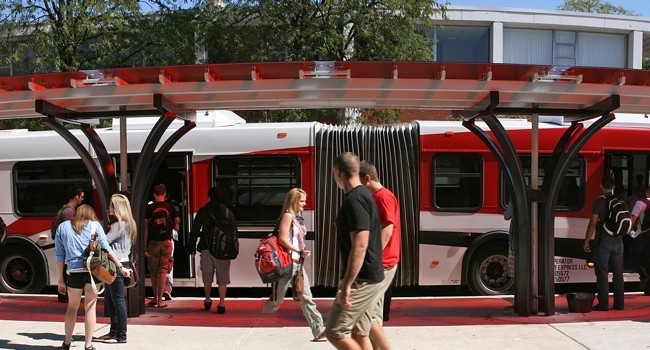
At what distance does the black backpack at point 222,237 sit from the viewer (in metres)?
8.84

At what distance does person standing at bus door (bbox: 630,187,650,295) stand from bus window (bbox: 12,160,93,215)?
26.0 ft

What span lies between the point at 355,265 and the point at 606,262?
16.1ft

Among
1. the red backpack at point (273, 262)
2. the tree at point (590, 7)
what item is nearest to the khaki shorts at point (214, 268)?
the red backpack at point (273, 262)

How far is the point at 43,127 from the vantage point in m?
18.2

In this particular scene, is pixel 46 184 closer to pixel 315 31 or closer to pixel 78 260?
pixel 78 260

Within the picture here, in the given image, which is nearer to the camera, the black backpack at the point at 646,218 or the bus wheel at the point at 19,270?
the black backpack at the point at 646,218

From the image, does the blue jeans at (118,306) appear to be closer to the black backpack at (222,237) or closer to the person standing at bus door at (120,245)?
the person standing at bus door at (120,245)

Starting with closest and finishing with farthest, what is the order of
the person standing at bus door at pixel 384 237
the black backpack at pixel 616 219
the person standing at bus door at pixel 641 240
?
the person standing at bus door at pixel 384 237
the black backpack at pixel 616 219
the person standing at bus door at pixel 641 240

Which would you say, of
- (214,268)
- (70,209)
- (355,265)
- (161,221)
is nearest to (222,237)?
(214,268)

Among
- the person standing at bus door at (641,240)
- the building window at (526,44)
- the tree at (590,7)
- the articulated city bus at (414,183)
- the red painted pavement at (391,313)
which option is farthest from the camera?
the tree at (590,7)

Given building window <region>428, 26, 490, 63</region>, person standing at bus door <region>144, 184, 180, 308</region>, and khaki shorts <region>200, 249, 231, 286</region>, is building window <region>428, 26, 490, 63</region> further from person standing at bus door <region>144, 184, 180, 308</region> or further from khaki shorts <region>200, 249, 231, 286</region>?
khaki shorts <region>200, 249, 231, 286</region>

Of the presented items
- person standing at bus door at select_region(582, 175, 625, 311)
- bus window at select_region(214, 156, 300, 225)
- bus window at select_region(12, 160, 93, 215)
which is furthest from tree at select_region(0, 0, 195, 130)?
person standing at bus door at select_region(582, 175, 625, 311)

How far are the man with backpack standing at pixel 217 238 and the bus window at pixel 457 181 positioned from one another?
3.19 metres

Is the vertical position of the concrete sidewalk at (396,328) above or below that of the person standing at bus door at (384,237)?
below
